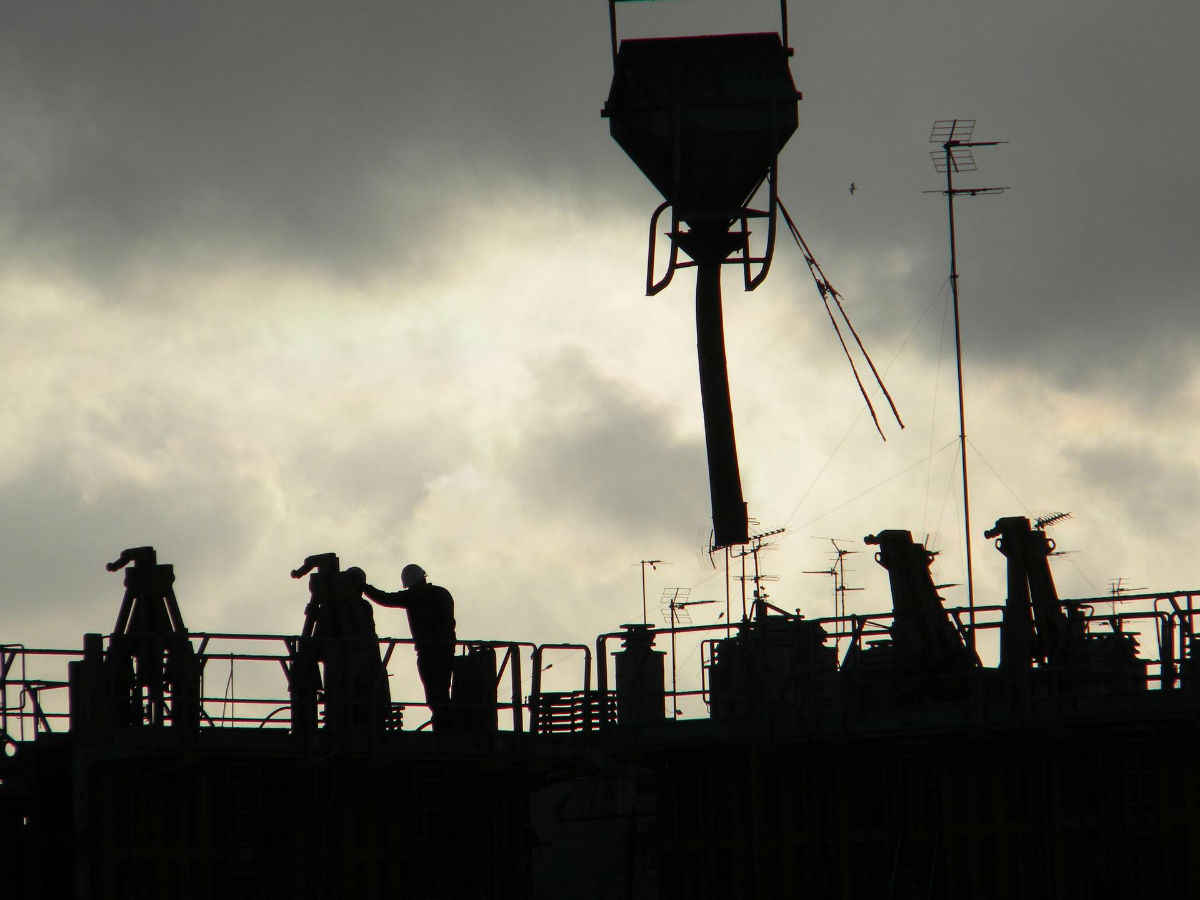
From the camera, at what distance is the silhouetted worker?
84.8 feet

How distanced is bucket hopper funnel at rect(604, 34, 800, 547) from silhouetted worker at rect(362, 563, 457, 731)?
12.1 ft

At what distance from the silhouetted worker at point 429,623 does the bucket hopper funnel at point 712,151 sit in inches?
145

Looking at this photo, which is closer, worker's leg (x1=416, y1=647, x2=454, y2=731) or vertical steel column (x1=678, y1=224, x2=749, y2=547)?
vertical steel column (x1=678, y1=224, x2=749, y2=547)

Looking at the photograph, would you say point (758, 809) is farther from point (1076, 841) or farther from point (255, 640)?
point (255, 640)

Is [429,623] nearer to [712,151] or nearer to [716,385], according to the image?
[716,385]

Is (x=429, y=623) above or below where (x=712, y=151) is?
below

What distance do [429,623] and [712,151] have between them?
6.84 meters

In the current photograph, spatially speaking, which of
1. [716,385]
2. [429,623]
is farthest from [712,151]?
[429,623]

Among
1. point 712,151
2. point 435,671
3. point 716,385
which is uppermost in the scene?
point 712,151

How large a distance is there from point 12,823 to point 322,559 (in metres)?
4.96

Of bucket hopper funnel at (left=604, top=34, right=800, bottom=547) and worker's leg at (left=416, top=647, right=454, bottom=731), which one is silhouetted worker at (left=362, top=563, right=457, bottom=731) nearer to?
worker's leg at (left=416, top=647, right=454, bottom=731)

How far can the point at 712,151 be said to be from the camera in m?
25.0

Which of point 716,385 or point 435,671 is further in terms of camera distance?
point 435,671

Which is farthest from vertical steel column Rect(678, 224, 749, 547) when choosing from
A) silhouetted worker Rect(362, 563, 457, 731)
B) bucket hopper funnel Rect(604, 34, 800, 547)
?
silhouetted worker Rect(362, 563, 457, 731)
